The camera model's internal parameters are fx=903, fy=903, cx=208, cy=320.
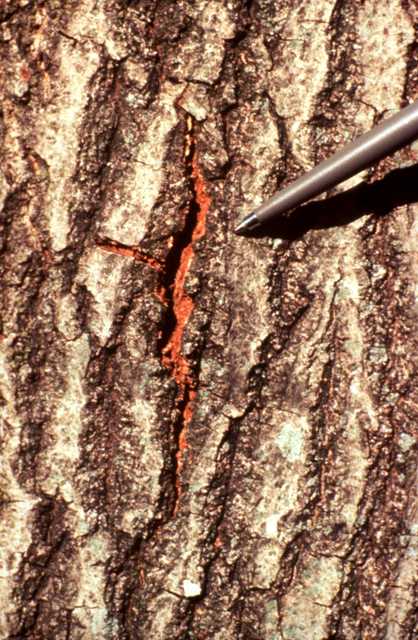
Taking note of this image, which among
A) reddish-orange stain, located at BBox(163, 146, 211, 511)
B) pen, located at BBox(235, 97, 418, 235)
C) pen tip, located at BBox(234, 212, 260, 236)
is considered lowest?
reddish-orange stain, located at BBox(163, 146, 211, 511)

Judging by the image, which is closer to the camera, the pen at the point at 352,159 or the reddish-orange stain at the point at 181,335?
the pen at the point at 352,159

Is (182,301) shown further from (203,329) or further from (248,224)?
(248,224)

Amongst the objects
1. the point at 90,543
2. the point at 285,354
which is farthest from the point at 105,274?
the point at 90,543

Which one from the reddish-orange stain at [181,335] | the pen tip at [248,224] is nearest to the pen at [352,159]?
the pen tip at [248,224]

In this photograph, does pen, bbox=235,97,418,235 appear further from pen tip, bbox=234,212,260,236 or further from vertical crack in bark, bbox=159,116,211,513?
vertical crack in bark, bbox=159,116,211,513

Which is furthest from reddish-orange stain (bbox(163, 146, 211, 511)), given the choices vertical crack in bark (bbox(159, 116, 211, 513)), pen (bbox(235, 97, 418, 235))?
pen (bbox(235, 97, 418, 235))

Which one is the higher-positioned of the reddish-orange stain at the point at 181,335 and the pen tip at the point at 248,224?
the pen tip at the point at 248,224

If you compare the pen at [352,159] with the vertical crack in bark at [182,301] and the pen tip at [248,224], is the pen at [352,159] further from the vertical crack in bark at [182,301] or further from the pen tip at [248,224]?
the vertical crack in bark at [182,301]
